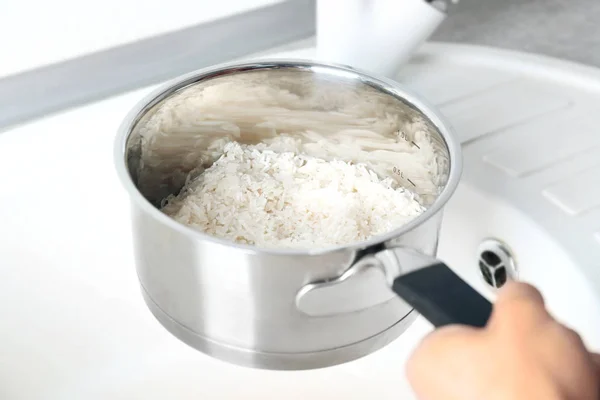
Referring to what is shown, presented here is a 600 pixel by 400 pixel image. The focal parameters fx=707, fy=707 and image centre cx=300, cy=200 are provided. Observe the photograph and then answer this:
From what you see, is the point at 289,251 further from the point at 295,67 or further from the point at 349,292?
the point at 295,67

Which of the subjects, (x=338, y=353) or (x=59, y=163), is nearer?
(x=338, y=353)

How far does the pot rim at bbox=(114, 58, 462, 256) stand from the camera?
320 mm

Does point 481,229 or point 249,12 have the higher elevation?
point 249,12

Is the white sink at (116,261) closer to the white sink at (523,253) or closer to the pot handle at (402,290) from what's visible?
the white sink at (523,253)

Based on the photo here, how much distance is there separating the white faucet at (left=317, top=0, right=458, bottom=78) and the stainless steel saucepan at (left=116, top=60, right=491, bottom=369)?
3.0 inches

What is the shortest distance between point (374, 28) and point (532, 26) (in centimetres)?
25

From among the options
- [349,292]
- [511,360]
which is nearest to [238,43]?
[349,292]

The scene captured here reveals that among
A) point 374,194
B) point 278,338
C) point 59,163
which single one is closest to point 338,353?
point 278,338

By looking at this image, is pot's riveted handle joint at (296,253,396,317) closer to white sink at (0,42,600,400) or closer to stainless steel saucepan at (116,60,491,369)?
stainless steel saucepan at (116,60,491,369)

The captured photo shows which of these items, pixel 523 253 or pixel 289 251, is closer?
pixel 289 251

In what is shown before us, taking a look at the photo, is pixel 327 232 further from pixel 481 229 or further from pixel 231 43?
pixel 231 43

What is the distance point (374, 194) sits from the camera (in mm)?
470

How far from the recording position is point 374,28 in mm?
527

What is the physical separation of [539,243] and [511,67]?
0.20 meters
